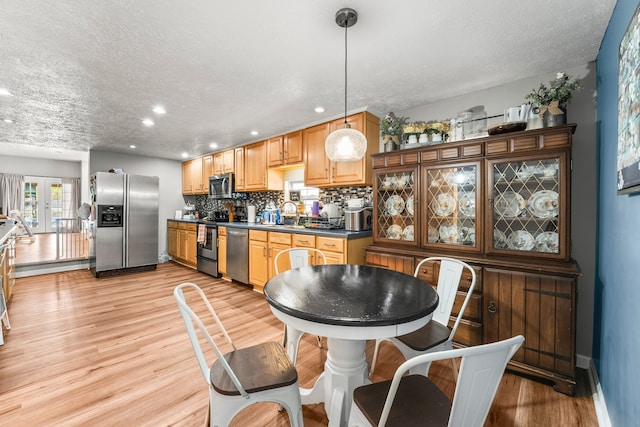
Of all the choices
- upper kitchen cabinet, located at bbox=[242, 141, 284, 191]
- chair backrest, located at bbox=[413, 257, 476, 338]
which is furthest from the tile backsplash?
chair backrest, located at bbox=[413, 257, 476, 338]

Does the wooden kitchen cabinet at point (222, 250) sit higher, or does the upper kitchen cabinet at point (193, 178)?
the upper kitchen cabinet at point (193, 178)

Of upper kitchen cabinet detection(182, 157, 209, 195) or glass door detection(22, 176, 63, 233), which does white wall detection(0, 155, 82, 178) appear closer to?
glass door detection(22, 176, 63, 233)

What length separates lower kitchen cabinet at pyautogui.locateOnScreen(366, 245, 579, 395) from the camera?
1861 mm

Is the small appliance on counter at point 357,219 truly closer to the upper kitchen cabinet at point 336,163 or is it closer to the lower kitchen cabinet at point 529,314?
the upper kitchen cabinet at point 336,163

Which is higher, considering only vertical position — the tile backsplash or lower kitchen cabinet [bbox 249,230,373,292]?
the tile backsplash

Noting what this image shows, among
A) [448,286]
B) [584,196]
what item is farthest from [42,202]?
[584,196]

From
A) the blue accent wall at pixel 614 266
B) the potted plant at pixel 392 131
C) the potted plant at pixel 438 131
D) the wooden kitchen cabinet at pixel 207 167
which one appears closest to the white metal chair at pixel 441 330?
the blue accent wall at pixel 614 266

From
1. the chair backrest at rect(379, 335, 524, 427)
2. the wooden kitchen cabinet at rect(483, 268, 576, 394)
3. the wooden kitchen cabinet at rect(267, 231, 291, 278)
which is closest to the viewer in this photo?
the chair backrest at rect(379, 335, 524, 427)

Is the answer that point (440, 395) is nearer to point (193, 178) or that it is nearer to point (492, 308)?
point (492, 308)

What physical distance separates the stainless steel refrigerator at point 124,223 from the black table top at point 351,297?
4.62 meters

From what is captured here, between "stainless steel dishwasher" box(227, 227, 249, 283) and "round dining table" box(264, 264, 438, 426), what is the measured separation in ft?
7.94

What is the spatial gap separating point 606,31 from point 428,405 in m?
2.50

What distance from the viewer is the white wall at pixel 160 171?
5.57 metres

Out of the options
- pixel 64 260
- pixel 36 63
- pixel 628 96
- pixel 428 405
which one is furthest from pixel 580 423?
pixel 64 260
